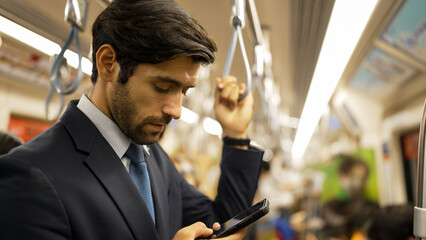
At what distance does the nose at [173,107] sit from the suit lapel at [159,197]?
6.2 inches

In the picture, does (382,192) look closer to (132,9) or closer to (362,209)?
(362,209)

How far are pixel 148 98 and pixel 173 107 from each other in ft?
0.18

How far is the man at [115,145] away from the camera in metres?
0.52

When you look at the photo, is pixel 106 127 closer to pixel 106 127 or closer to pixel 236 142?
pixel 106 127

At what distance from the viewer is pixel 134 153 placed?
744 millimetres

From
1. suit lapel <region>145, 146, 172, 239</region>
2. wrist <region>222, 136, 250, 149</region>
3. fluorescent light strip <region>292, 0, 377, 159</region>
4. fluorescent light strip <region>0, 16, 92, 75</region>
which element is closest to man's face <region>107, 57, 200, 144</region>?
suit lapel <region>145, 146, 172, 239</region>

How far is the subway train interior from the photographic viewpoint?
3.04ft

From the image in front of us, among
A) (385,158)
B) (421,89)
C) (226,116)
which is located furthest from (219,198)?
(385,158)

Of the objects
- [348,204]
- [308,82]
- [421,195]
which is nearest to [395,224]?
[308,82]

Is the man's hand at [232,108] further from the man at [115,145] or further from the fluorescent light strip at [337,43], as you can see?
the fluorescent light strip at [337,43]

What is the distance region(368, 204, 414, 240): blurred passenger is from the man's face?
4.50 ft

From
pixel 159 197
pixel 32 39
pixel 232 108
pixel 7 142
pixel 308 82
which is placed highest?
pixel 308 82

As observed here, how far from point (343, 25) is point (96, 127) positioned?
0.88 meters

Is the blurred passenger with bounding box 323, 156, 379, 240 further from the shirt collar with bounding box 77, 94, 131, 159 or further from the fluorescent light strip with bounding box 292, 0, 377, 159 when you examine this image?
the shirt collar with bounding box 77, 94, 131, 159
